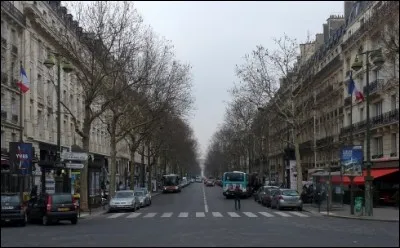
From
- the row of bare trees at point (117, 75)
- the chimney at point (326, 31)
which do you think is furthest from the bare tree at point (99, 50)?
the chimney at point (326, 31)

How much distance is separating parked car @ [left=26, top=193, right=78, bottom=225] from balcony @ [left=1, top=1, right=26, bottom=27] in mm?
18311

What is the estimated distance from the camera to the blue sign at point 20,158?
104 feet

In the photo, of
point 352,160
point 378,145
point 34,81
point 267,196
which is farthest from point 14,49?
point 378,145

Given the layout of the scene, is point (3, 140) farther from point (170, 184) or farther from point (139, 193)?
point (170, 184)

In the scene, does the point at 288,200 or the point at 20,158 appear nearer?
the point at 20,158

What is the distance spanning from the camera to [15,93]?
44031 mm

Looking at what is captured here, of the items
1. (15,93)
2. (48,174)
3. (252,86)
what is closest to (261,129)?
(252,86)

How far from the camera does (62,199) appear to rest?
28.7 metres

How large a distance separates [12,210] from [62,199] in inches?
100

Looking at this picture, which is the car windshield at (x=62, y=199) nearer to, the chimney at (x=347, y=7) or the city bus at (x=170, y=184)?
the chimney at (x=347, y=7)

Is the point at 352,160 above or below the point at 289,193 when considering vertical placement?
above

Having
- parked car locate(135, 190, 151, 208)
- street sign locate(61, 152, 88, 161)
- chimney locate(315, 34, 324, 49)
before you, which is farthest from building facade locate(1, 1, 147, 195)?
chimney locate(315, 34, 324, 49)

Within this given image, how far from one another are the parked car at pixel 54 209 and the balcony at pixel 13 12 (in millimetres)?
18311

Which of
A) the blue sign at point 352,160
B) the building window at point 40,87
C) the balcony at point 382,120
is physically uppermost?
the building window at point 40,87
